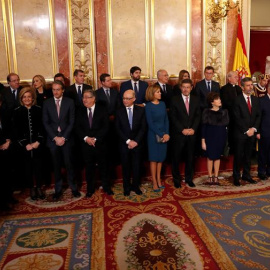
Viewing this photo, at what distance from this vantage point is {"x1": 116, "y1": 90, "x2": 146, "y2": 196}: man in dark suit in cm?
476

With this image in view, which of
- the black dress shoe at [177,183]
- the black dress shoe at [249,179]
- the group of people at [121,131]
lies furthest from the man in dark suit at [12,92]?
the black dress shoe at [249,179]

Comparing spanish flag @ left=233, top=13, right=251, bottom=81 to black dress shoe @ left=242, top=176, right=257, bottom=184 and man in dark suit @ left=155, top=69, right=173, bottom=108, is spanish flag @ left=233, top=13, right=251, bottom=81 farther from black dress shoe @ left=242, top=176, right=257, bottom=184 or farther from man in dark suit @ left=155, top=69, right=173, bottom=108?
black dress shoe @ left=242, top=176, right=257, bottom=184

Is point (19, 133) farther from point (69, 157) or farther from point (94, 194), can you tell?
point (94, 194)

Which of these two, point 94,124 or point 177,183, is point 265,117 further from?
point 94,124

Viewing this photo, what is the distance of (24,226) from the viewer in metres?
3.98

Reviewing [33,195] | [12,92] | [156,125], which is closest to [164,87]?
[156,125]

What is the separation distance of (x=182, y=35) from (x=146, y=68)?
3.54ft

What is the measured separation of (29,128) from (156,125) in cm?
182

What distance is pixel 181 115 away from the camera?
4.98 m

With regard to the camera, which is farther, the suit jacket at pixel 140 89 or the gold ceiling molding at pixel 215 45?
the gold ceiling molding at pixel 215 45

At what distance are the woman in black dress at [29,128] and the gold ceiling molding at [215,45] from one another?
4099 millimetres

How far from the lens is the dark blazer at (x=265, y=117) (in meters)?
5.25

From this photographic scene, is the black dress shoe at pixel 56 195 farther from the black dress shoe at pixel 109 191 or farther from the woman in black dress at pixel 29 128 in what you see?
the black dress shoe at pixel 109 191

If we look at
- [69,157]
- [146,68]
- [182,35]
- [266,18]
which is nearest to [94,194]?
[69,157]
